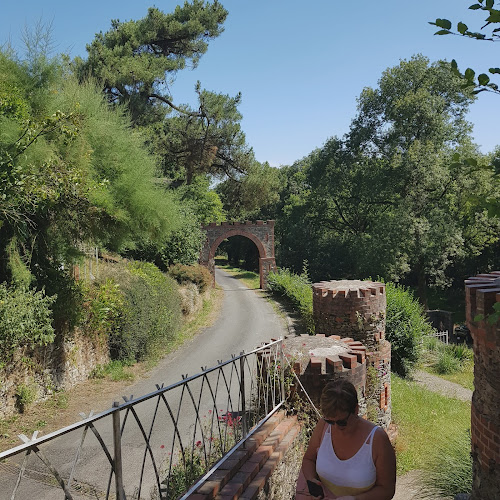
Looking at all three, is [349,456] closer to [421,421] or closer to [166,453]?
[166,453]

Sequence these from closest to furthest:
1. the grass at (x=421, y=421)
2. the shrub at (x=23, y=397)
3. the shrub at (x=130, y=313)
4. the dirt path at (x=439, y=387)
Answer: the shrub at (x=23, y=397)
the grass at (x=421, y=421)
the shrub at (x=130, y=313)
the dirt path at (x=439, y=387)

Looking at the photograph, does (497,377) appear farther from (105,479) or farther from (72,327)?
(72,327)

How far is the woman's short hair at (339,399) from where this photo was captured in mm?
2615

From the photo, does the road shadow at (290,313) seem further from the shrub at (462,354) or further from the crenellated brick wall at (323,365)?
the crenellated brick wall at (323,365)

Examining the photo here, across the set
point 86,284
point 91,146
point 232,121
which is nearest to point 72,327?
point 86,284

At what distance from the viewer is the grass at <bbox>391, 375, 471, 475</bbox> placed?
833cm

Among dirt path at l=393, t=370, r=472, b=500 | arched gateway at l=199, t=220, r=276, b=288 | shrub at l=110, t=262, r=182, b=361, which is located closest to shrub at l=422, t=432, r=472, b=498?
dirt path at l=393, t=370, r=472, b=500

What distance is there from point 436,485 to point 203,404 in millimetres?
4412

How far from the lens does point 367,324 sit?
9078 mm

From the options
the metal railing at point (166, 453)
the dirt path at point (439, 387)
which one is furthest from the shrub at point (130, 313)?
the dirt path at point (439, 387)

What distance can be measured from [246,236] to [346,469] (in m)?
23.8

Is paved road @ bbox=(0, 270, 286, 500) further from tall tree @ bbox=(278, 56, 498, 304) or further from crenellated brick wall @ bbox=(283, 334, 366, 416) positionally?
tall tree @ bbox=(278, 56, 498, 304)

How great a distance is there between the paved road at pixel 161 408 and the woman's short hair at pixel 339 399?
8.05 feet

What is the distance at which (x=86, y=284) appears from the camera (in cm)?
1055
